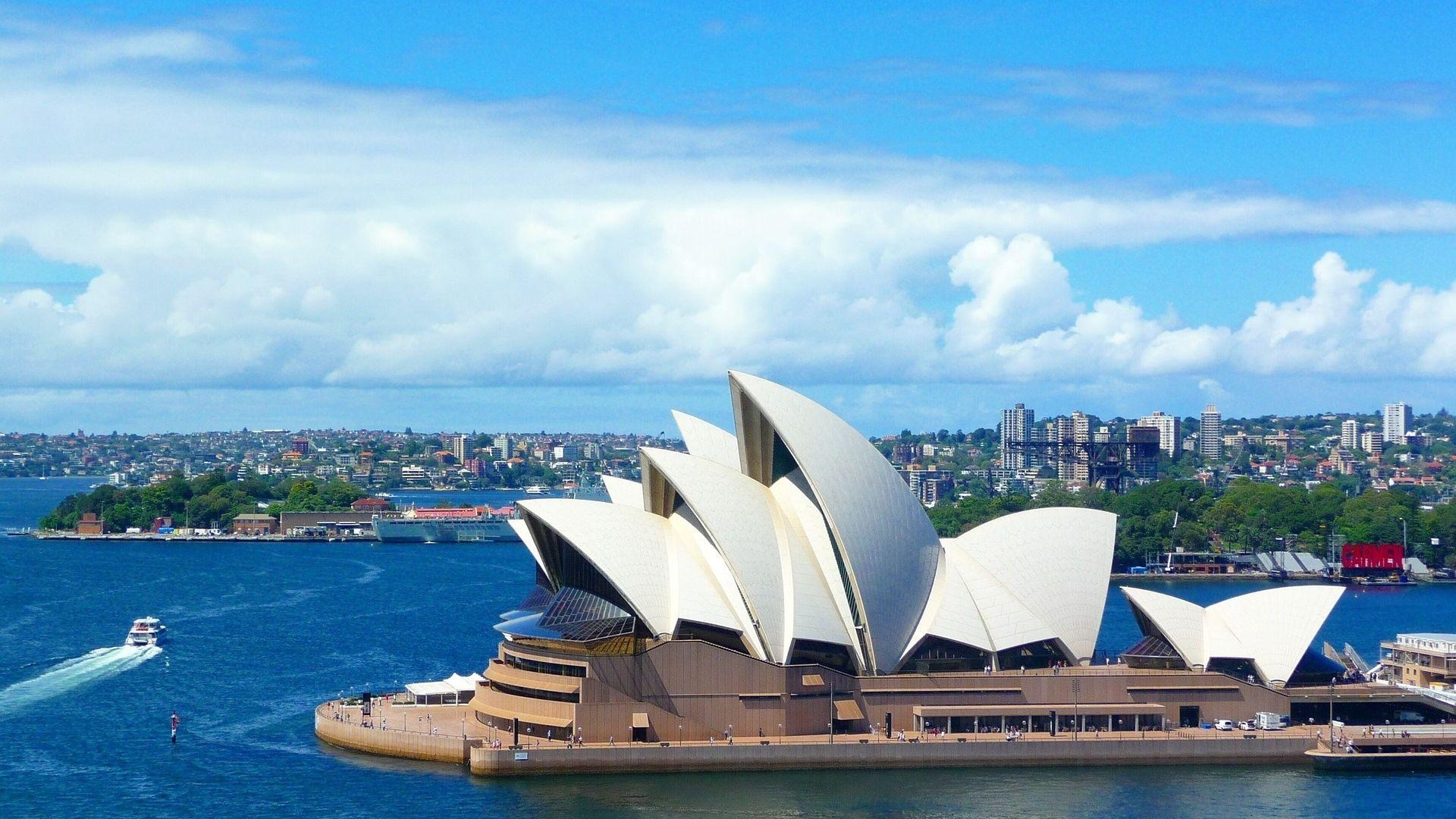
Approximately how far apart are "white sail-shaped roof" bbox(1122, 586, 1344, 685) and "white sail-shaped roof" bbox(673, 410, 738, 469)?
551 inches

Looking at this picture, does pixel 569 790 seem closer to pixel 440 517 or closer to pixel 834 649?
pixel 834 649

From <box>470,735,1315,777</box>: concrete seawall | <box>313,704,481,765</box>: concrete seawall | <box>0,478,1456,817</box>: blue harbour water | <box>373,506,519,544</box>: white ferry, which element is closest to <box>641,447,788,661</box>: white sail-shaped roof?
<box>470,735,1315,777</box>: concrete seawall

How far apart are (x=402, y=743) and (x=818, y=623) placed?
12689 mm

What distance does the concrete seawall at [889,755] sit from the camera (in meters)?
48.8

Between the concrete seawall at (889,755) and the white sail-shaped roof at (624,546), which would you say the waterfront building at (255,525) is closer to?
the white sail-shaped roof at (624,546)

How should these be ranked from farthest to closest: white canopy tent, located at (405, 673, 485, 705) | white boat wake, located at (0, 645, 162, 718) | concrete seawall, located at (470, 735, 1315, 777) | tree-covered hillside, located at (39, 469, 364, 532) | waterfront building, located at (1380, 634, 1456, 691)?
tree-covered hillside, located at (39, 469, 364, 532) < white boat wake, located at (0, 645, 162, 718) < waterfront building, located at (1380, 634, 1456, 691) < white canopy tent, located at (405, 673, 485, 705) < concrete seawall, located at (470, 735, 1315, 777)

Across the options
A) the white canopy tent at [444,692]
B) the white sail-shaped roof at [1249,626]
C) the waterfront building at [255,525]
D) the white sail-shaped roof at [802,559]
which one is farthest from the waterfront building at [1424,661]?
the waterfront building at [255,525]

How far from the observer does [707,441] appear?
5959 centimetres

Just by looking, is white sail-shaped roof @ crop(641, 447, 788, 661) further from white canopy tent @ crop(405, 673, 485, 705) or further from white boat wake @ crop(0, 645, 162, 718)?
white boat wake @ crop(0, 645, 162, 718)

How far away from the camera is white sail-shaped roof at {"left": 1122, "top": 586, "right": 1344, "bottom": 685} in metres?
54.2

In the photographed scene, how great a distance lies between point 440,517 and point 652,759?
388 ft

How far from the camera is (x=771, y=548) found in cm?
5231

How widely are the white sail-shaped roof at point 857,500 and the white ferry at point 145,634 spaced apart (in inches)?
1313

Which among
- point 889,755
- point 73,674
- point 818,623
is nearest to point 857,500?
point 818,623
